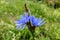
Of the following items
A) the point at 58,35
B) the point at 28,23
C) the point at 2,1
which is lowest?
the point at 58,35

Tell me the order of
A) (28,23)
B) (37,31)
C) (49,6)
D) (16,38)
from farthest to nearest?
(49,6)
(37,31)
(16,38)
(28,23)

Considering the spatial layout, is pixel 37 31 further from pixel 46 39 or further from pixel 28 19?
pixel 28 19

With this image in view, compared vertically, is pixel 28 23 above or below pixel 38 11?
above

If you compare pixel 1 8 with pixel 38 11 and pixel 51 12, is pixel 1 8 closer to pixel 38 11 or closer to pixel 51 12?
pixel 38 11

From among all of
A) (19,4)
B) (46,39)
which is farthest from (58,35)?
(19,4)

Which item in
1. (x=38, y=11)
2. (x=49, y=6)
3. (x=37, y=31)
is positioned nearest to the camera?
(x=37, y=31)

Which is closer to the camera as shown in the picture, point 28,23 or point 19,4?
point 28,23
